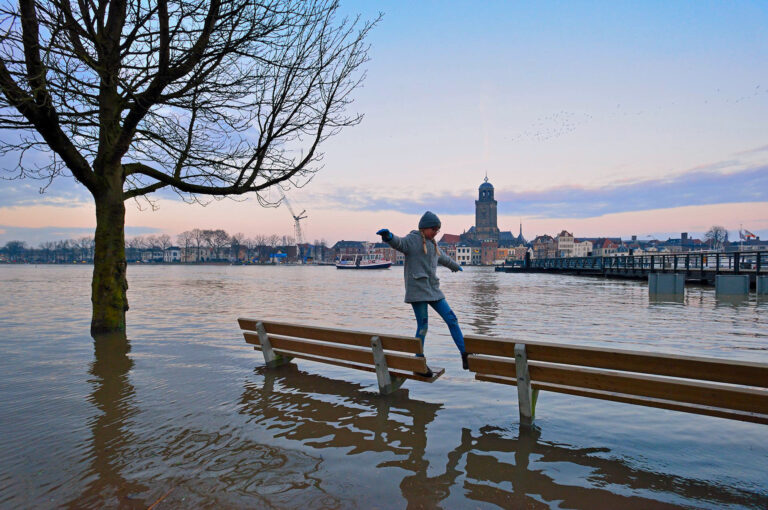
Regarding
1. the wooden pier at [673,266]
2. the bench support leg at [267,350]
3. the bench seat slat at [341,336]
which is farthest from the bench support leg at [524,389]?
the wooden pier at [673,266]

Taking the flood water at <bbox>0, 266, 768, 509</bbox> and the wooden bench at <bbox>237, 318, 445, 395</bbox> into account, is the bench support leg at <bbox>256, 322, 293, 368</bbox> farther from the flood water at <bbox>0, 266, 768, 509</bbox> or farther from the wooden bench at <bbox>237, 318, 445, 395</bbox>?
the flood water at <bbox>0, 266, 768, 509</bbox>

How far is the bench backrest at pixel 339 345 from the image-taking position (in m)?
5.46

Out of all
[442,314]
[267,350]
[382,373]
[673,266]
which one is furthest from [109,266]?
[673,266]

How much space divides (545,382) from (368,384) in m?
2.66

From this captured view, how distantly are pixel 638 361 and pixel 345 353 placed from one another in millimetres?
3223

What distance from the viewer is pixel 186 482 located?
354cm

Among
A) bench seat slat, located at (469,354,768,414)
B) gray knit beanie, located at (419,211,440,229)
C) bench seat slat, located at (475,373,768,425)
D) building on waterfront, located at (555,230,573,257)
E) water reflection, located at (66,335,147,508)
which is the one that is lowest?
water reflection, located at (66,335,147,508)

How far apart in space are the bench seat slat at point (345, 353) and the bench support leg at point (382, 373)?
2.7 inches

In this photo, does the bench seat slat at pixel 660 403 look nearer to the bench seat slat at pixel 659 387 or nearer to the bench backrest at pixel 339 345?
the bench seat slat at pixel 659 387

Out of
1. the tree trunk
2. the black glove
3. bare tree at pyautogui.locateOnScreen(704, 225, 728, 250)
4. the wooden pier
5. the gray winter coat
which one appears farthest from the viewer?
bare tree at pyautogui.locateOnScreen(704, 225, 728, 250)

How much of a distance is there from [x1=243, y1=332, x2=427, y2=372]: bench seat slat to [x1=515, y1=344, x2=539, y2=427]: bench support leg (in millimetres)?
1067

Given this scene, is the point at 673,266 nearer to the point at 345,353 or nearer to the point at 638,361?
the point at 345,353

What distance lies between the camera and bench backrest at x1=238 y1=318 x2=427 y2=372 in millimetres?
5457

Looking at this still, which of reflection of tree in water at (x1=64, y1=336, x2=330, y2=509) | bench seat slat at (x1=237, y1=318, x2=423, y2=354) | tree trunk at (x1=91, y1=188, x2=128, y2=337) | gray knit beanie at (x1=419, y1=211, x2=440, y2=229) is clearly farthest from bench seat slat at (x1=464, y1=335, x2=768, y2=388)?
tree trunk at (x1=91, y1=188, x2=128, y2=337)
